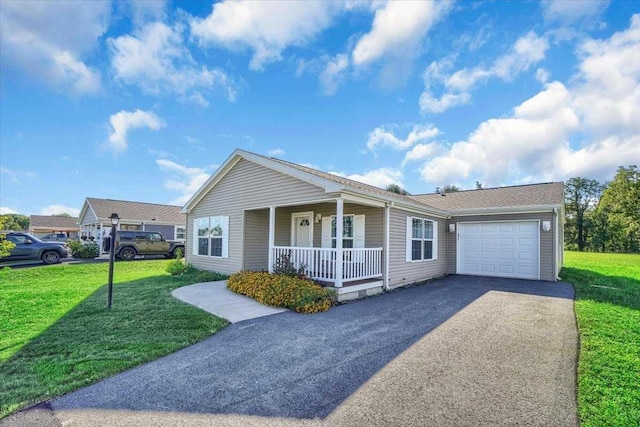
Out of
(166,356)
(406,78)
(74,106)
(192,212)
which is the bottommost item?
(166,356)

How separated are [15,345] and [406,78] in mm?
13490

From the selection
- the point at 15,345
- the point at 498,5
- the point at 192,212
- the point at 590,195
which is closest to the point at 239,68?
the point at 192,212

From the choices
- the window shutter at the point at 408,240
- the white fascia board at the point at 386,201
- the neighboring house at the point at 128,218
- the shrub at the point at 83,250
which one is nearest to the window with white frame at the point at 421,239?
the window shutter at the point at 408,240

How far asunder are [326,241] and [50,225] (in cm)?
4821

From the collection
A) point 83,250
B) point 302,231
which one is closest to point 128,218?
point 83,250

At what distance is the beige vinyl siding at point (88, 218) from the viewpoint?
25.4 metres

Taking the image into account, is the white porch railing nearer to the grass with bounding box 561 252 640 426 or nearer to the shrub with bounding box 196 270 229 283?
the shrub with bounding box 196 270 229 283

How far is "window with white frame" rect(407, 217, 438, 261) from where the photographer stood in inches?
405

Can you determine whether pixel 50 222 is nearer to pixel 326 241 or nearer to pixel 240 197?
pixel 240 197

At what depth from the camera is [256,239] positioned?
11.0 metres

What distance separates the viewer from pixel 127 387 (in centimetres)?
331

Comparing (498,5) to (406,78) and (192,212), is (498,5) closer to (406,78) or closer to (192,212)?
(406,78)

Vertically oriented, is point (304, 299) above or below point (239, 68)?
below

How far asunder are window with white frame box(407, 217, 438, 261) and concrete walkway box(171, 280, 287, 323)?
5.40 meters
